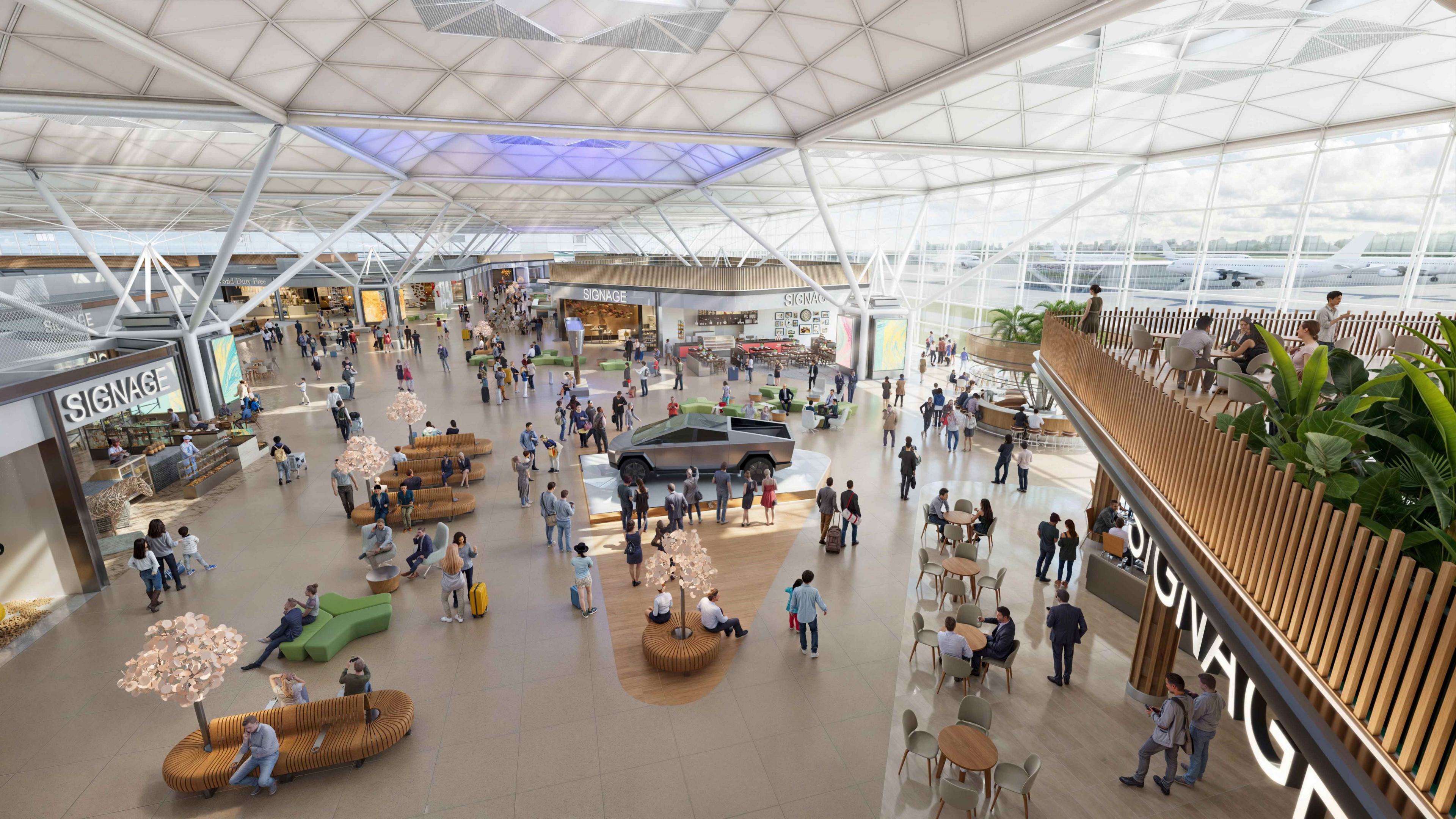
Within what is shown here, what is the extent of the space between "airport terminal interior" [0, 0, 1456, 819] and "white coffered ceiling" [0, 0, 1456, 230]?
0.12 metres

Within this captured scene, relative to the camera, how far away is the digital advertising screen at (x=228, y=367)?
22031 mm

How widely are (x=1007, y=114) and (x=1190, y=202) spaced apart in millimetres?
7344

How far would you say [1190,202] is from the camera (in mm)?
19281

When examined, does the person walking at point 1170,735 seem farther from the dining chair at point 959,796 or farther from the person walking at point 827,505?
the person walking at point 827,505

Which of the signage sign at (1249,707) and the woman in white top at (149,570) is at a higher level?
the signage sign at (1249,707)

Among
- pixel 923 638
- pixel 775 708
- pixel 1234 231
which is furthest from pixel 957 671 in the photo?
pixel 1234 231

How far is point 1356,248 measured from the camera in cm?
1534

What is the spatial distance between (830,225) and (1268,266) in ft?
41.4

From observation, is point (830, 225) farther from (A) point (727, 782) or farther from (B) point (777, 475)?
(A) point (727, 782)

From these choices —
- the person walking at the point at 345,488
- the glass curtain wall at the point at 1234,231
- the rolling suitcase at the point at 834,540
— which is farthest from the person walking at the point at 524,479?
the glass curtain wall at the point at 1234,231

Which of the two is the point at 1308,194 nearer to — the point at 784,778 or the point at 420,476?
the point at 784,778

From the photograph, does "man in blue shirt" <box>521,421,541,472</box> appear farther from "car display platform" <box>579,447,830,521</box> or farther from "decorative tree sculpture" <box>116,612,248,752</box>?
"decorative tree sculpture" <box>116,612,248,752</box>

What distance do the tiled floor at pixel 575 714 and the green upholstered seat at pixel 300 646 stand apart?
0.15 m

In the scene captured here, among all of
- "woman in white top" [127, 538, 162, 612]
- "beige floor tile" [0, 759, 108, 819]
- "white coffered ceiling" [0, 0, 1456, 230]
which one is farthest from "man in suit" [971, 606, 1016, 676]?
"woman in white top" [127, 538, 162, 612]
